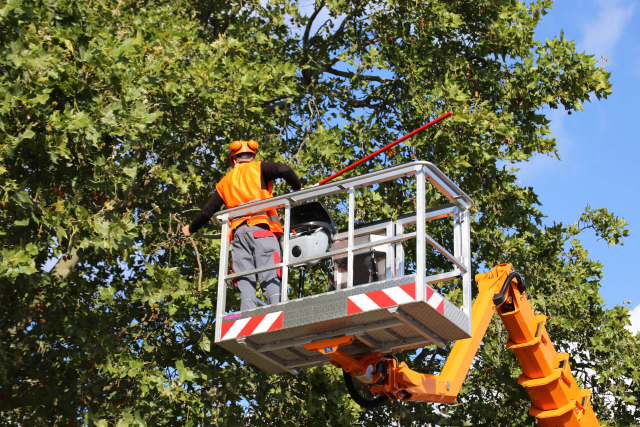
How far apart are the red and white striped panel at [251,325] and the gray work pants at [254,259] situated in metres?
0.23

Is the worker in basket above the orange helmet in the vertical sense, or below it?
below

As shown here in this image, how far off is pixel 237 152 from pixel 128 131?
2298mm

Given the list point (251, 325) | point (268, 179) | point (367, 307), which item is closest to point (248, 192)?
point (268, 179)

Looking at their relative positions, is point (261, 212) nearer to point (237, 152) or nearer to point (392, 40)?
point (237, 152)

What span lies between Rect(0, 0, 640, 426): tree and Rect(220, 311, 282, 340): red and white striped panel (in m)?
2.74

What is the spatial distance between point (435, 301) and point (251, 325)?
1.65 m

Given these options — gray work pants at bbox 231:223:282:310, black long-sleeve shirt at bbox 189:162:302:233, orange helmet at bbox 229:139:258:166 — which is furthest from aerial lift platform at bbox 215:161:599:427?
orange helmet at bbox 229:139:258:166

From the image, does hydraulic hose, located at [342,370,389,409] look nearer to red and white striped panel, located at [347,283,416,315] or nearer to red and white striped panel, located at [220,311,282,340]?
red and white striped panel, located at [220,311,282,340]

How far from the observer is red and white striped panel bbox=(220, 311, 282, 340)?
22.0 feet

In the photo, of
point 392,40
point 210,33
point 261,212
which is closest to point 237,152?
point 261,212

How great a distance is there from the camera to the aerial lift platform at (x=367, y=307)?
634cm

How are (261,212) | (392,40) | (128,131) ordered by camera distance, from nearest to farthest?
(261,212) → (128,131) → (392,40)

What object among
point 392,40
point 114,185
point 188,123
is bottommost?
point 114,185

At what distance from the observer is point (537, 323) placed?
8773 millimetres
